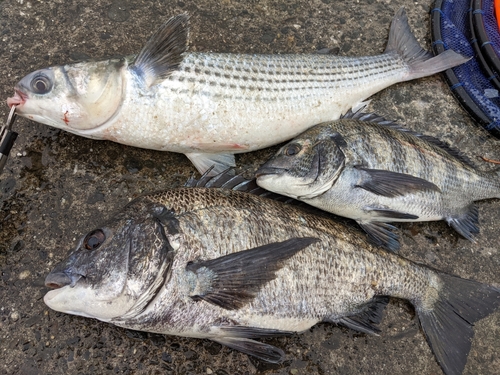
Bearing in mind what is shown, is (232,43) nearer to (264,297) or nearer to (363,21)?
(363,21)

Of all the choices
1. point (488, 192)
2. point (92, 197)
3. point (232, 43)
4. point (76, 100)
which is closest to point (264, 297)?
point (92, 197)

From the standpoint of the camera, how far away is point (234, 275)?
191cm

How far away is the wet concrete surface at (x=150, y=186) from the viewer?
2.36m

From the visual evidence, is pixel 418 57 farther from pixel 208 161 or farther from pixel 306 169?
pixel 208 161

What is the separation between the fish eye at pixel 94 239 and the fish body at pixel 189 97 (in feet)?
2.59

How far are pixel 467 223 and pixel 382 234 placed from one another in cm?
73

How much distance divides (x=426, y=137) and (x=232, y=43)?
173 cm

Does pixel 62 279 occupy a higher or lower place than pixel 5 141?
lower

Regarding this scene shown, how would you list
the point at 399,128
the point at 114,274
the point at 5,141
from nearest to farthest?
1. the point at 114,274
2. the point at 5,141
3. the point at 399,128

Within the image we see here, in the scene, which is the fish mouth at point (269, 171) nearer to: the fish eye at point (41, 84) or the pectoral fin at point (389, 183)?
the pectoral fin at point (389, 183)

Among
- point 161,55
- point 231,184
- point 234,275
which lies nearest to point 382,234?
point 231,184

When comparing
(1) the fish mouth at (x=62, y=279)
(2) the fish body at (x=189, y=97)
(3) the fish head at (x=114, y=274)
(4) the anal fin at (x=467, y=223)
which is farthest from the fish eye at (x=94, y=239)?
(4) the anal fin at (x=467, y=223)

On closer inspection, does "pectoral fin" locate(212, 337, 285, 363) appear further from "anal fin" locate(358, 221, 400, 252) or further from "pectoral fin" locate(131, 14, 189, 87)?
"pectoral fin" locate(131, 14, 189, 87)

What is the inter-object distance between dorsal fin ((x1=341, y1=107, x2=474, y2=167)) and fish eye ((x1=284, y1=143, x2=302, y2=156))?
0.52 metres
